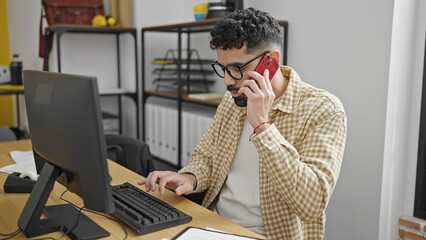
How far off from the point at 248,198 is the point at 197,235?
1.32 ft

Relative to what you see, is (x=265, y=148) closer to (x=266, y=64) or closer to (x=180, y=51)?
(x=266, y=64)

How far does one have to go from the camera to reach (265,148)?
3.93 ft

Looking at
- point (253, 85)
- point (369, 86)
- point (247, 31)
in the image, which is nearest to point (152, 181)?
point (253, 85)

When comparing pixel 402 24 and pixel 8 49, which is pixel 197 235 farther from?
pixel 8 49

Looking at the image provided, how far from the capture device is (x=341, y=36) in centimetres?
202

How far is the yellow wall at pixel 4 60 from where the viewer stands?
5.84 m

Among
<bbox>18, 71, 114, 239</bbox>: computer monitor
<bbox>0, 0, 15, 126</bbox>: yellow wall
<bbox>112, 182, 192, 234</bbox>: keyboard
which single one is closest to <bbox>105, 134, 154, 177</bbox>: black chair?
<bbox>112, 182, 192, 234</bbox>: keyboard

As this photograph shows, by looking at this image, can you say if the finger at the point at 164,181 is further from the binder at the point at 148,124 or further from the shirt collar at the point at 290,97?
the binder at the point at 148,124

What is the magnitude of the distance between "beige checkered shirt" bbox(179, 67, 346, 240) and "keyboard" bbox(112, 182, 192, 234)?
0.29 metres

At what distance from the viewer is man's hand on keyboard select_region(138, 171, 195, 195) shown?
1399 millimetres

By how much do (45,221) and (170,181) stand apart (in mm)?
425

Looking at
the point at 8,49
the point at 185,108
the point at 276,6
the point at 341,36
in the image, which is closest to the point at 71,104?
the point at 341,36

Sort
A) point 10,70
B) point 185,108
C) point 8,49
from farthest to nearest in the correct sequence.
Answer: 1. point 8,49
2. point 10,70
3. point 185,108

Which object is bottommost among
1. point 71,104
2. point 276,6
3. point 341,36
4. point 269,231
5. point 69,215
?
point 269,231
